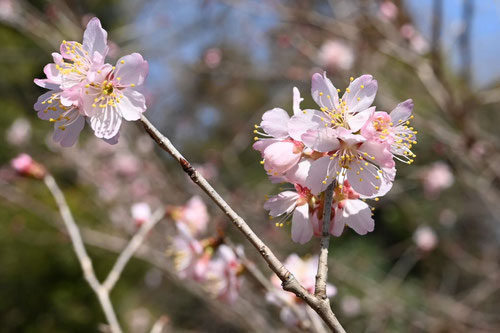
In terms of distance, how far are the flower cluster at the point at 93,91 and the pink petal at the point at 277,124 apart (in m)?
0.18

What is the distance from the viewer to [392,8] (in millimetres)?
2381

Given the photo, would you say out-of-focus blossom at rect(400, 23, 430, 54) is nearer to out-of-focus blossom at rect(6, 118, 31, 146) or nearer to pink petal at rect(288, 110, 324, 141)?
pink petal at rect(288, 110, 324, 141)

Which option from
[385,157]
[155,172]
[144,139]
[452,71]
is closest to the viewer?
[385,157]

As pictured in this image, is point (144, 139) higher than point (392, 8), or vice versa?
point (144, 139)

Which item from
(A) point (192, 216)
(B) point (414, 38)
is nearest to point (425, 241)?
(B) point (414, 38)

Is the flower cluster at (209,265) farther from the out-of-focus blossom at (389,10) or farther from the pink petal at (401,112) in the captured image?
the out-of-focus blossom at (389,10)

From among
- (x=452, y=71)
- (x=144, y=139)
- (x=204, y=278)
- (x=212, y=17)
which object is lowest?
(x=452, y=71)

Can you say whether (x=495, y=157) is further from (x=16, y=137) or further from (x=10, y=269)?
(x=10, y=269)

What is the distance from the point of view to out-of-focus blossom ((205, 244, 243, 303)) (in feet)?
3.56

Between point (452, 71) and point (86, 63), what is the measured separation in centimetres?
713

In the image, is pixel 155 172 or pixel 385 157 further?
pixel 155 172

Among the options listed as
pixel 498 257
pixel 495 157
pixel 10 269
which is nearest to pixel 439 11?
pixel 495 157

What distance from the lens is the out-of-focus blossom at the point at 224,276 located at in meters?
1.09

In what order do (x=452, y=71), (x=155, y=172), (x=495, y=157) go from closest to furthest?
(x=495, y=157) < (x=155, y=172) < (x=452, y=71)
